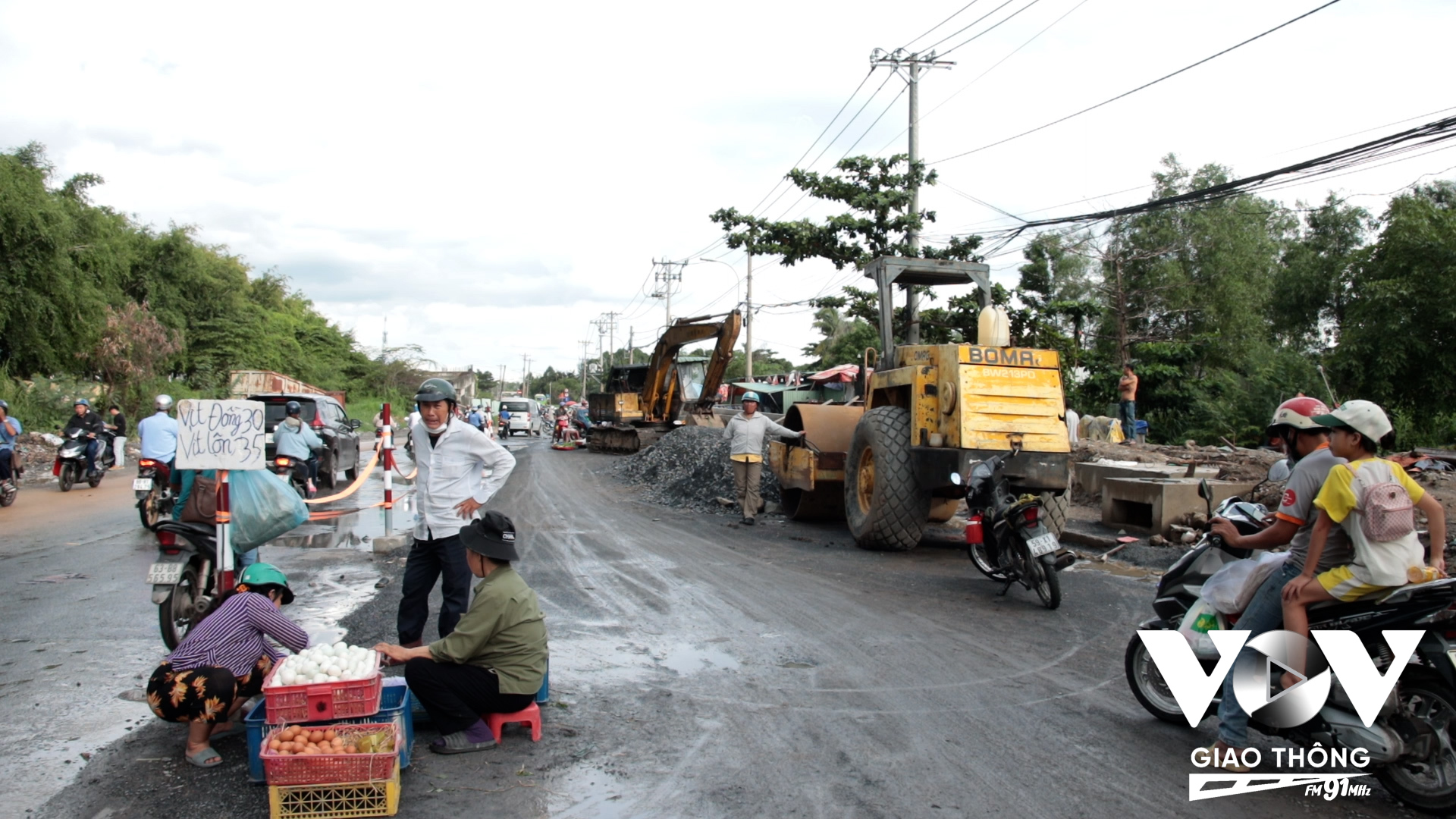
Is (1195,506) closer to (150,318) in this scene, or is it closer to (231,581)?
(231,581)

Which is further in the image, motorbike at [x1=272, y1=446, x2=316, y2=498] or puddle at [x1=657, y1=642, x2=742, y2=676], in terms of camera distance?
motorbike at [x1=272, y1=446, x2=316, y2=498]

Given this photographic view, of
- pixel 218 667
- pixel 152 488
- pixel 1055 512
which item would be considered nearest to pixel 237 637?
pixel 218 667

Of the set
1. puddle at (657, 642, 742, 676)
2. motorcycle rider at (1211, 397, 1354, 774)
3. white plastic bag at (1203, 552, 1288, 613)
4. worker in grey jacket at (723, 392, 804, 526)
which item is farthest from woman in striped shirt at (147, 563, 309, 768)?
worker in grey jacket at (723, 392, 804, 526)

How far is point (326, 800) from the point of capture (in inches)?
141

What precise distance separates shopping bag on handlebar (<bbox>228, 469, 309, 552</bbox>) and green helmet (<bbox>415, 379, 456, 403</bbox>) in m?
1.06

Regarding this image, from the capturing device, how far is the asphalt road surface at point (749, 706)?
3.86 m

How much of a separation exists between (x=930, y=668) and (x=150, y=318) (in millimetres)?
31969

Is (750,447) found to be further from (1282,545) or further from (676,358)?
(676,358)

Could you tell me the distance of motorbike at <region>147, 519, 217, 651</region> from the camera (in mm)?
5742

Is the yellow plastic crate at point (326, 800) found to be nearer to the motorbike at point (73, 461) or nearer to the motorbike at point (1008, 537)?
the motorbike at point (1008, 537)

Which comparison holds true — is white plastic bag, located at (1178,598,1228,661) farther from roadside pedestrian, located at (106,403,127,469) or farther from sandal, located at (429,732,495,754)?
roadside pedestrian, located at (106,403,127,469)

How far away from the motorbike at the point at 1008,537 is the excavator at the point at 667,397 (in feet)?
47.7

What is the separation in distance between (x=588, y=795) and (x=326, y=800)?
0.99 meters

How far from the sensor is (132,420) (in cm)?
2880
